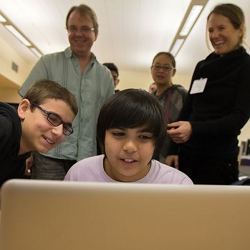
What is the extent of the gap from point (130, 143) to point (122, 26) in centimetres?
469

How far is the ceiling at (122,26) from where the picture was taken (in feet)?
15.0

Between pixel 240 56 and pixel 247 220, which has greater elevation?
pixel 240 56

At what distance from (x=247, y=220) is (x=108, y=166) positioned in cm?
64

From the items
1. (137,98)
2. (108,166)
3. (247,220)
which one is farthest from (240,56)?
(247,220)

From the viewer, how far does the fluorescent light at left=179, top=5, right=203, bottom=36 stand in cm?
443

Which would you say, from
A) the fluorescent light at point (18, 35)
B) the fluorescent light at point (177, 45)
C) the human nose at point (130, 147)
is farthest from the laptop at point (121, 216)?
the fluorescent light at point (18, 35)

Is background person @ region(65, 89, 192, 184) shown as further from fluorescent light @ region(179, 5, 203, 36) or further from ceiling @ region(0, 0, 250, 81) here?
fluorescent light @ region(179, 5, 203, 36)

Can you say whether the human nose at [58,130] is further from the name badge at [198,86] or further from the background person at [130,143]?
the name badge at [198,86]

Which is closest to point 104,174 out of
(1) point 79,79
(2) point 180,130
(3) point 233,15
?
(2) point 180,130

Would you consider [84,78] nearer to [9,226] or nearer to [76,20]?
[76,20]

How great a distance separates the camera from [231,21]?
1.62 metres

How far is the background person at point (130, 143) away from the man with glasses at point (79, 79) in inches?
26.5

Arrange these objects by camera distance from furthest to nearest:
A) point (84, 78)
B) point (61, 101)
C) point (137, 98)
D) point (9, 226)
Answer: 1. point (84, 78)
2. point (61, 101)
3. point (137, 98)
4. point (9, 226)

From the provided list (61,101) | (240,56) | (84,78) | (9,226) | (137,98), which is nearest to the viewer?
(9,226)
